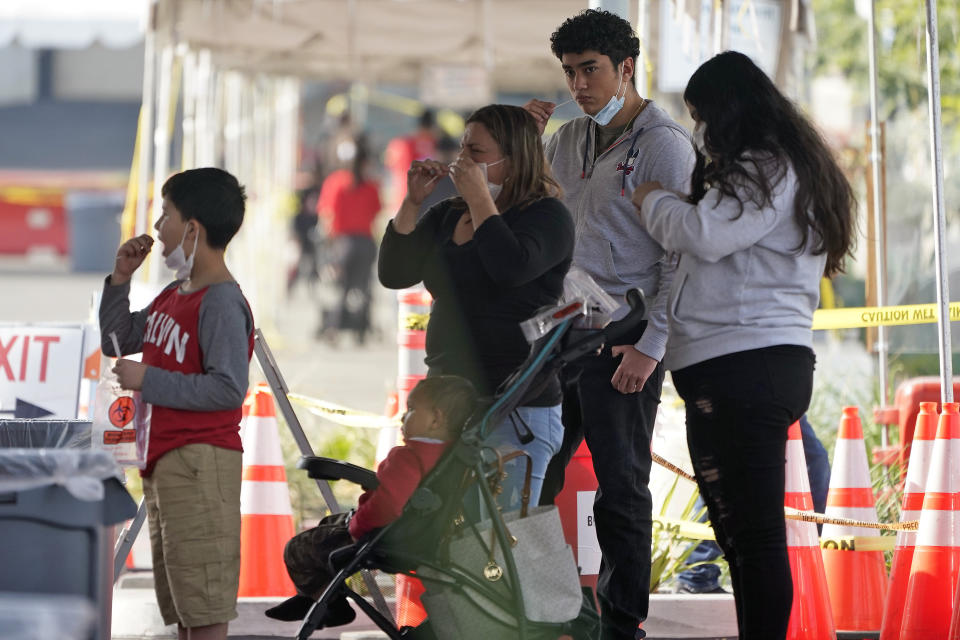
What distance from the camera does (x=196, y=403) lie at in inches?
163

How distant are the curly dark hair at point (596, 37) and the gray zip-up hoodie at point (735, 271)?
60cm

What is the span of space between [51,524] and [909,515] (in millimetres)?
3388

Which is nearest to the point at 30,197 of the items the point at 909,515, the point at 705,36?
the point at 705,36

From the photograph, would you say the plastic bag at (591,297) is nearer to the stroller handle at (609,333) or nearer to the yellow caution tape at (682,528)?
the stroller handle at (609,333)

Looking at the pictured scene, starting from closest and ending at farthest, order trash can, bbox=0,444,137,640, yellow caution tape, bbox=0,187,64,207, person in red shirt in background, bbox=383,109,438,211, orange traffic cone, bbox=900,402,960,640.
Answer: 1. trash can, bbox=0,444,137,640
2. orange traffic cone, bbox=900,402,960,640
3. person in red shirt in background, bbox=383,109,438,211
4. yellow caution tape, bbox=0,187,64,207

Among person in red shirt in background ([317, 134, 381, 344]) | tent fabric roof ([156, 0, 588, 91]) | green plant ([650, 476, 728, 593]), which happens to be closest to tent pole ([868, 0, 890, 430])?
green plant ([650, 476, 728, 593])

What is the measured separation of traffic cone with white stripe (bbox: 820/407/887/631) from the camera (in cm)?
577

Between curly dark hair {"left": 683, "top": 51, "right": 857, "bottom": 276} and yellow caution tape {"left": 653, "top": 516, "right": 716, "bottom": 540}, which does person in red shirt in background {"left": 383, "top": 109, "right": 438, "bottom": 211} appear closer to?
yellow caution tape {"left": 653, "top": 516, "right": 716, "bottom": 540}

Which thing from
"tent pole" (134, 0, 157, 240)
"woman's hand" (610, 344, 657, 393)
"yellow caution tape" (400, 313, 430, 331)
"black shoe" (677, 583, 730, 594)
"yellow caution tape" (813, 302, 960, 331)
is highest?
"tent pole" (134, 0, 157, 240)

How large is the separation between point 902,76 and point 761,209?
43.7 ft

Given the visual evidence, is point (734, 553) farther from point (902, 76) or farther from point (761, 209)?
point (902, 76)

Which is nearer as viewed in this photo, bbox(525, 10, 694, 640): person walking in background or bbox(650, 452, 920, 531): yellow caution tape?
bbox(525, 10, 694, 640): person walking in background

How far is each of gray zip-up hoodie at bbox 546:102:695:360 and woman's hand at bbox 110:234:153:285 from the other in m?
1.31

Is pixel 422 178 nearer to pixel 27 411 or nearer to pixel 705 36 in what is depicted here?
pixel 27 411
